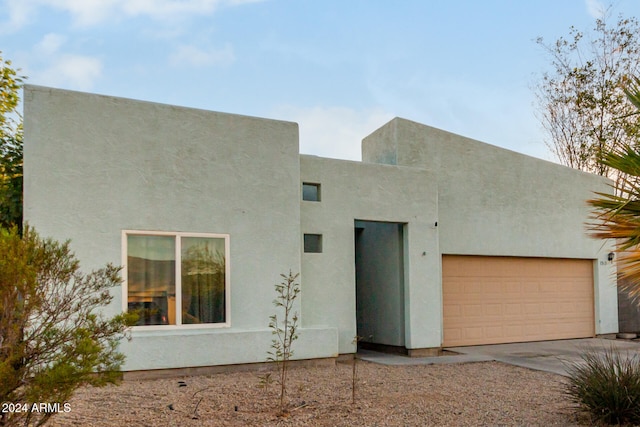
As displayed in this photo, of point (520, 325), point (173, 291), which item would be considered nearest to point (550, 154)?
A: point (520, 325)

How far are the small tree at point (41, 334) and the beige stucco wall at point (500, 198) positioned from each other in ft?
28.8

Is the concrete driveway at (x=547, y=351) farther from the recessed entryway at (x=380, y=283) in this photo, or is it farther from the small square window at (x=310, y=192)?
the small square window at (x=310, y=192)

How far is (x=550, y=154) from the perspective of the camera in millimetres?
24656

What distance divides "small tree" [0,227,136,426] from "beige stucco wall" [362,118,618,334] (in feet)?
28.8

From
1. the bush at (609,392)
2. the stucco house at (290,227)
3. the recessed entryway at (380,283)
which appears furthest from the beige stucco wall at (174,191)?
the bush at (609,392)

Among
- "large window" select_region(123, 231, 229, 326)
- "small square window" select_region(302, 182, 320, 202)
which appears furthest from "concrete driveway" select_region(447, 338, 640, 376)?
"large window" select_region(123, 231, 229, 326)

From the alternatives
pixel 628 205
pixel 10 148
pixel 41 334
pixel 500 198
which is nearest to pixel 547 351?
pixel 500 198

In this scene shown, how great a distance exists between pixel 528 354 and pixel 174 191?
8.23 meters

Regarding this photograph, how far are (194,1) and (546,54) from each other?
17.3 meters

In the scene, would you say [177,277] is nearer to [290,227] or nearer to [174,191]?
[174,191]

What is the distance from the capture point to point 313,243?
11.0 m

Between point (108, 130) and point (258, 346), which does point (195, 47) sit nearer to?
point (108, 130)

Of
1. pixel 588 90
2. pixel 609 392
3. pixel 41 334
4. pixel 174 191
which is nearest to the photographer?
pixel 41 334

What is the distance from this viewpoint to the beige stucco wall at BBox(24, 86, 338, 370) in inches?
333
